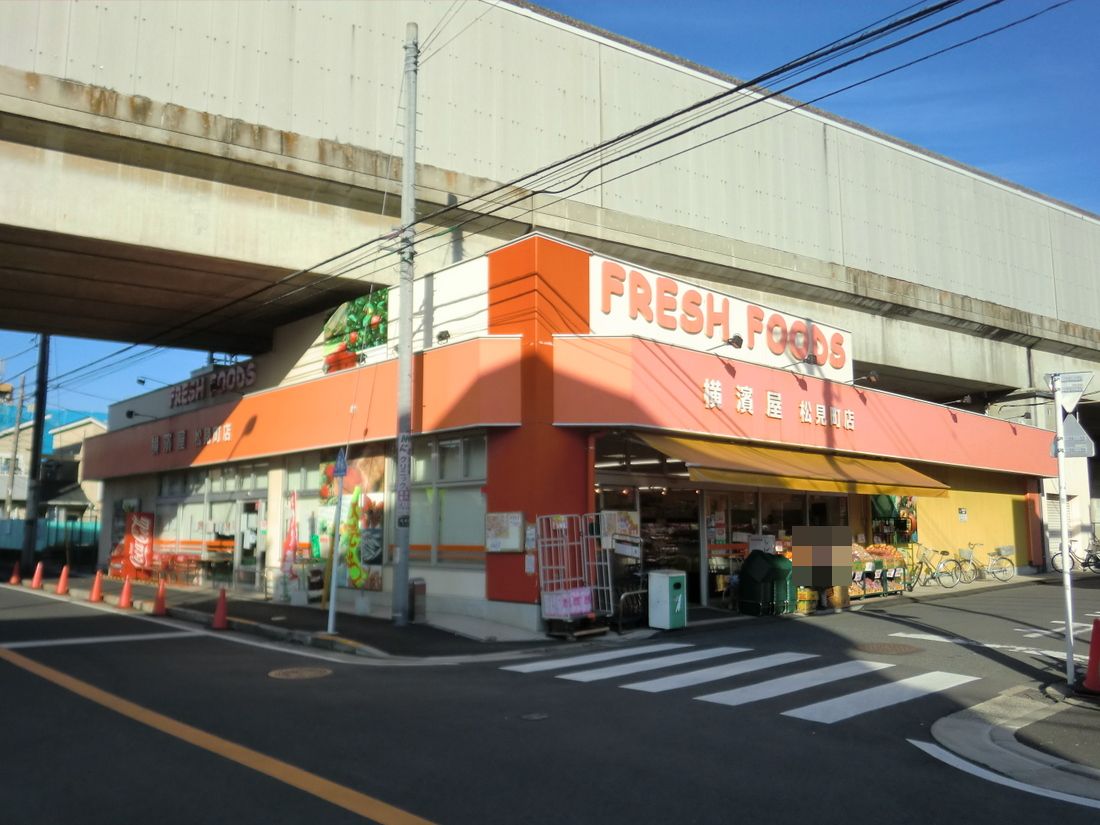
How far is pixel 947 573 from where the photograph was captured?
25.1 meters

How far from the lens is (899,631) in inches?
586

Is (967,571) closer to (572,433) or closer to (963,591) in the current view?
(963,591)

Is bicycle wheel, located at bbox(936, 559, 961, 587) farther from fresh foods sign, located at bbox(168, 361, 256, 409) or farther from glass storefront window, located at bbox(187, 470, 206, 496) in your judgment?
glass storefront window, located at bbox(187, 470, 206, 496)

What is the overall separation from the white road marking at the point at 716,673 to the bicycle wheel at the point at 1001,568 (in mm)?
18121

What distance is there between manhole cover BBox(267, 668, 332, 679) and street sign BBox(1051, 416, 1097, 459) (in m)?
9.42

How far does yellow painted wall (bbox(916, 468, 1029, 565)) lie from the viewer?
26578 millimetres

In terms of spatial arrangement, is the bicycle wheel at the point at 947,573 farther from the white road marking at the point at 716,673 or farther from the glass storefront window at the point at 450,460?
the glass storefront window at the point at 450,460

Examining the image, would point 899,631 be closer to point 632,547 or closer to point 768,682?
point 632,547

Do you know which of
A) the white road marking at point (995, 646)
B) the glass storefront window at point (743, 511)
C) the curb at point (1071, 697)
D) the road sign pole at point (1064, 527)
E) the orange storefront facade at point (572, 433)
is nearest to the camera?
the curb at point (1071, 697)

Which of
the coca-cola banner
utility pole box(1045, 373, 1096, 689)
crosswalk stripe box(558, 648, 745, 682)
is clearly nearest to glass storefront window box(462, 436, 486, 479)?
crosswalk stripe box(558, 648, 745, 682)

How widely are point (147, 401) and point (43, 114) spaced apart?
16.7 meters

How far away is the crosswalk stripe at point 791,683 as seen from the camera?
30.9 ft

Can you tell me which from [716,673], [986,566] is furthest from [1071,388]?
[986,566]

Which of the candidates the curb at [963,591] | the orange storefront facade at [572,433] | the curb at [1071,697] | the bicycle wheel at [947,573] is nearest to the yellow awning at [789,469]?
the orange storefront facade at [572,433]
